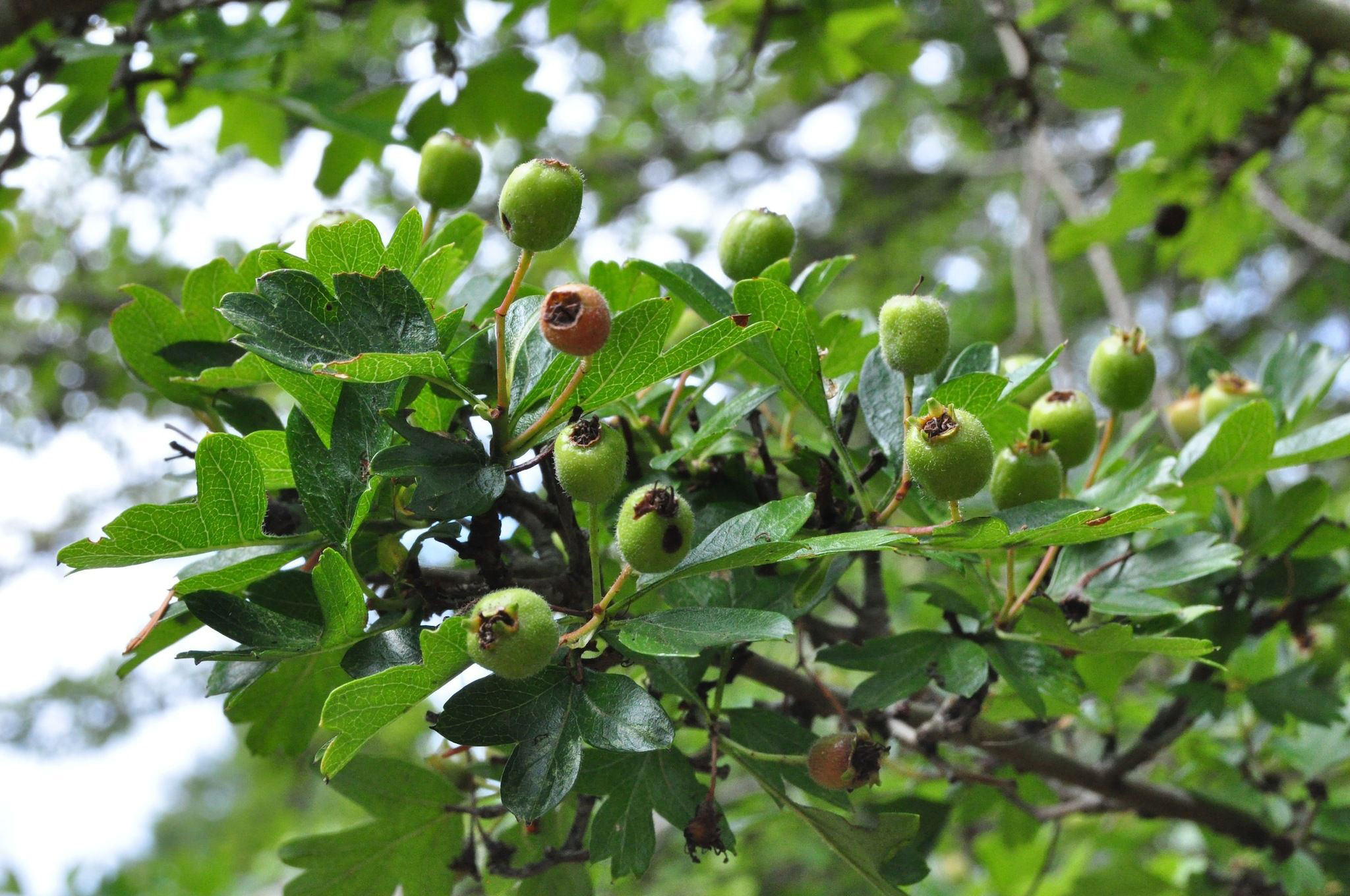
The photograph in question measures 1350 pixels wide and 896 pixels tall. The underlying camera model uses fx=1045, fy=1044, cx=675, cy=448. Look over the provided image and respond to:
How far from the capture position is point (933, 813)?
1862mm

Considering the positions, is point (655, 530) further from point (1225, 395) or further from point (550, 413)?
point (1225, 395)

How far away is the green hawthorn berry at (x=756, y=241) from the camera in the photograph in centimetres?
133

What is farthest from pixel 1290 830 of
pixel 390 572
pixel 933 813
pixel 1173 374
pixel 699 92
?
pixel 699 92

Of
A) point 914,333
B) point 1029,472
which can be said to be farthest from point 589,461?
point 1029,472

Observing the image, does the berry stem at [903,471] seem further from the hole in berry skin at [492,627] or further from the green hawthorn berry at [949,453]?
the hole in berry skin at [492,627]

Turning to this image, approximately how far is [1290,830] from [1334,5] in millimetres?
1874

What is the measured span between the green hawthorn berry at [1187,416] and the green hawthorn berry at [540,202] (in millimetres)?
1218

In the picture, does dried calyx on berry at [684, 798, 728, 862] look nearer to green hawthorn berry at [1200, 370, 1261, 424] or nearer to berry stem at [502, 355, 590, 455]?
berry stem at [502, 355, 590, 455]

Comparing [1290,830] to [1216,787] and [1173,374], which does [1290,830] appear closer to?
[1216,787]

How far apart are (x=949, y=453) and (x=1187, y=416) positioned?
3.27 ft

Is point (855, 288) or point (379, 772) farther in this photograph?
point (855, 288)

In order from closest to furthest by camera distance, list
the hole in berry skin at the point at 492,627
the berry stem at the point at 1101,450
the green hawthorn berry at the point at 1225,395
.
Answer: the hole in berry skin at the point at 492,627
the berry stem at the point at 1101,450
the green hawthorn berry at the point at 1225,395

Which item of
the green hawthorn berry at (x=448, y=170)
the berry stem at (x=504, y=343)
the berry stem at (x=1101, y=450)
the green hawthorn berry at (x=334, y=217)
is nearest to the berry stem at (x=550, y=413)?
the berry stem at (x=504, y=343)

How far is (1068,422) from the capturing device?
130 cm
